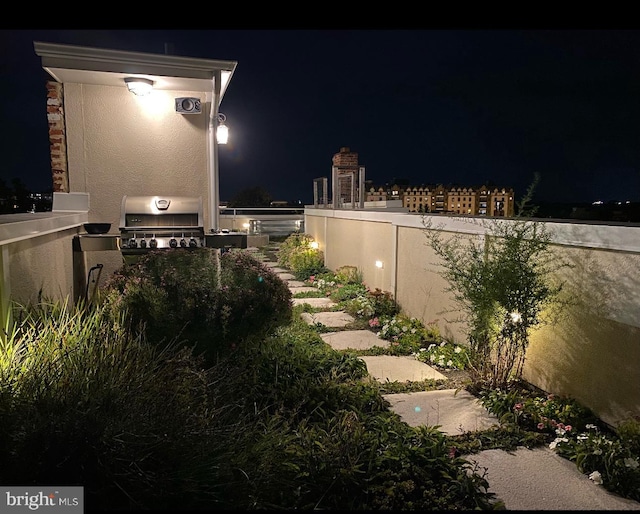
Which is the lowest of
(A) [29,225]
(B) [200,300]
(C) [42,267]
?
(B) [200,300]

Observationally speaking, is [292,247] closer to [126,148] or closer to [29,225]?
[126,148]

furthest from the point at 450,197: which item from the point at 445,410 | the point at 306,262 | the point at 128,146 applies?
the point at 445,410

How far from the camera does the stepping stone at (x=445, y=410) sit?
10.6ft

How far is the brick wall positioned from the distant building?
9967 millimetres

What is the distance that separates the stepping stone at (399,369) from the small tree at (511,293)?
434 mm

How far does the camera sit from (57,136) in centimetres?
546

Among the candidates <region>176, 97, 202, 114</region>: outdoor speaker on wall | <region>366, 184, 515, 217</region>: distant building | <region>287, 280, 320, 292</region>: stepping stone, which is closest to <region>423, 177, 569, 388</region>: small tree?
<region>176, 97, 202, 114</region>: outdoor speaker on wall

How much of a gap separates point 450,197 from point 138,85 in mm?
11567

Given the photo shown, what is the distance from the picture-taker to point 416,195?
14.7 m

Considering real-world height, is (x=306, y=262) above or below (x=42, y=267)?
below

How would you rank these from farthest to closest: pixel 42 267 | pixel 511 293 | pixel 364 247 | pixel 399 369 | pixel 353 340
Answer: pixel 364 247, pixel 353 340, pixel 399 369, pixel 42 267, pixel 511 293

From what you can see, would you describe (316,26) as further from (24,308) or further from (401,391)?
(401,391)

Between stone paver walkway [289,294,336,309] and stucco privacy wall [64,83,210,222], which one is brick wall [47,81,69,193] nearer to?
stucco privacy wall [64,83,210,222]

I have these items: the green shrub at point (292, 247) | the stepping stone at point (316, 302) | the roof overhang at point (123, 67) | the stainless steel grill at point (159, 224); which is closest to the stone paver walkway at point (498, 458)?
the stainless steel grill at point (159, 224)
